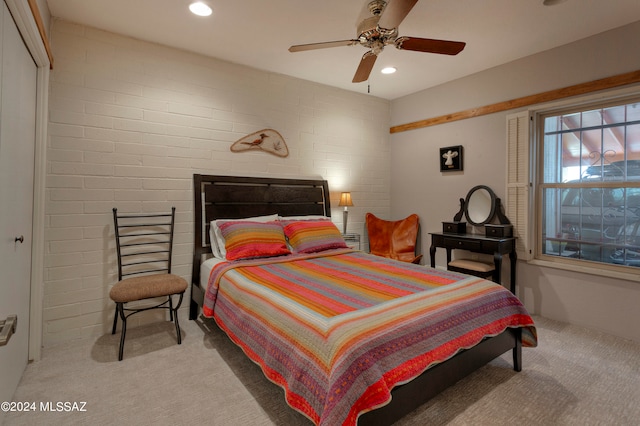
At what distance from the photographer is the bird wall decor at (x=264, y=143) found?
3.57m

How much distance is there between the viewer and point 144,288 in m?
2.50

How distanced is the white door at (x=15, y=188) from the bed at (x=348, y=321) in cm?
115

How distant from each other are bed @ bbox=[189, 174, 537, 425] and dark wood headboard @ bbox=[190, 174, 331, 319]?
0.09ft

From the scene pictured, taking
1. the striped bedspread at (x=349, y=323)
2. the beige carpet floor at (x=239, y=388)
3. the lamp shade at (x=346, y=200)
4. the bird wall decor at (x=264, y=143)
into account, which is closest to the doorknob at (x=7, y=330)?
the striped bedspread at (x=349, y=323)

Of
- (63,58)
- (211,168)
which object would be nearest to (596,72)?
(211,168)

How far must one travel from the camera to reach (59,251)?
2.69m

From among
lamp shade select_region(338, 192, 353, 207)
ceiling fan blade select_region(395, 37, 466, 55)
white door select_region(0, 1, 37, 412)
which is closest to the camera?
white door select_region(0, 1, 37, 412)

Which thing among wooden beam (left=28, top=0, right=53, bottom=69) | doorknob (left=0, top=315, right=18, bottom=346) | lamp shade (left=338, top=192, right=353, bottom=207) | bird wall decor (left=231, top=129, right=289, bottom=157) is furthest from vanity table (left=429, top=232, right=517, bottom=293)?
wooden beam (left=28, top=0, right=53, bottom=69)

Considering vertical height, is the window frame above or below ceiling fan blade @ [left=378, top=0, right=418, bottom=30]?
below

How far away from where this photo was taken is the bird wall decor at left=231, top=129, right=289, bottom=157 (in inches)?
141

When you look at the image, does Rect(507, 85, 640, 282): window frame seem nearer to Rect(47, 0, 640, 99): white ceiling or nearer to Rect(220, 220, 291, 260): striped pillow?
Rect(47, 0, 640, 99): white ceiling

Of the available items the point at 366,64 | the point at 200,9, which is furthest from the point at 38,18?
the point at 366,64

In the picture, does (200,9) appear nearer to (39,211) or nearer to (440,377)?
(39,211)

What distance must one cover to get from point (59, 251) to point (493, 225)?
4.06m
